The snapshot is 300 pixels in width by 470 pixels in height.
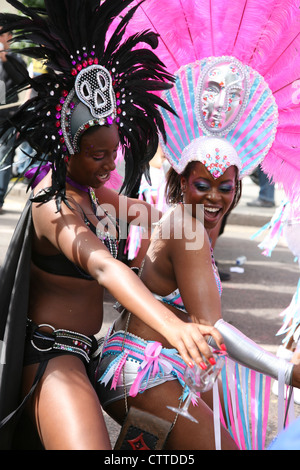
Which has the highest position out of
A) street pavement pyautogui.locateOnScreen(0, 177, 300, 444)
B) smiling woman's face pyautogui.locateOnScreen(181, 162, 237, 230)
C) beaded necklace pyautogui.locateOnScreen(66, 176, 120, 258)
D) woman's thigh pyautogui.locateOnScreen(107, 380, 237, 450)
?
smiling woman's face pyautogui.locateOnScreen(181, 162, 237, 230)

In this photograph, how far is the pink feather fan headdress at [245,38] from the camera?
8.74 ft

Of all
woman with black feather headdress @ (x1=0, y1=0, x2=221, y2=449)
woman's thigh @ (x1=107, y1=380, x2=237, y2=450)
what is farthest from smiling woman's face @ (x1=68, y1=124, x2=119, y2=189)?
woman's thigh @ (x1=107, y1=380, x2=237, y2=450)

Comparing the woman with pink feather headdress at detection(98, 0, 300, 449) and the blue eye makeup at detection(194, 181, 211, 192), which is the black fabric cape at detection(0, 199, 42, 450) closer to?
the woman with pink feather headdress at detection(98, 0, 300, 449)

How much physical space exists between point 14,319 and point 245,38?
1384 millimetres

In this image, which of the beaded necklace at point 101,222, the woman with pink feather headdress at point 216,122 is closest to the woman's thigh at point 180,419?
the woman with pink feather headdress at point 216,122

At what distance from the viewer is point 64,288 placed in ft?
8.05

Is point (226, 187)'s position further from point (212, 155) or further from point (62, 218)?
point (62, 218)

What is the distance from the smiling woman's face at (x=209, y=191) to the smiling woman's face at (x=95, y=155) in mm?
325

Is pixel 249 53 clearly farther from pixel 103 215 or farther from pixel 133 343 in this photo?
pixel 133 343

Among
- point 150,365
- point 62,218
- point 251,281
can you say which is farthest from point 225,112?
point 251,281

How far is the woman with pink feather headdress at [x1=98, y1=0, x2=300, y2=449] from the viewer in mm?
2410

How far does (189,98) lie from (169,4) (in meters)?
0.37

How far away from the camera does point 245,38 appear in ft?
8.82

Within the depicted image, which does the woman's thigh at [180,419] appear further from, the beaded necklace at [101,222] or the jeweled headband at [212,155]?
the jeweled headband at [212,155]
